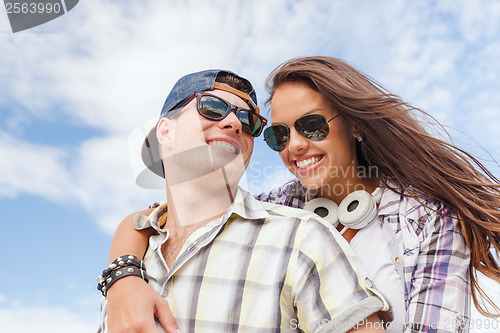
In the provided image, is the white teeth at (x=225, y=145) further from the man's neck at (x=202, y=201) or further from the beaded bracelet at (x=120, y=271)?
the beaded bracelet at (x=120, y=271)

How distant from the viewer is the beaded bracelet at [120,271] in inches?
103

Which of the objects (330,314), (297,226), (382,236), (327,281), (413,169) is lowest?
(330,314)

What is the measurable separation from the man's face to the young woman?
58cm

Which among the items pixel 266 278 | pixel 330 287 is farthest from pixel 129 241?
pixel 330 287

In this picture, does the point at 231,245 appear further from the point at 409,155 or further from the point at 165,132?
the point at 409,155

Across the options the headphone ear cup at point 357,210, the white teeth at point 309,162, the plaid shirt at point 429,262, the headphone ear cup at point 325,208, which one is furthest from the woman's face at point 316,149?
the plaid shirt at point 429,262

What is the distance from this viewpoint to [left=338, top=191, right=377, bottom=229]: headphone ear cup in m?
3.39

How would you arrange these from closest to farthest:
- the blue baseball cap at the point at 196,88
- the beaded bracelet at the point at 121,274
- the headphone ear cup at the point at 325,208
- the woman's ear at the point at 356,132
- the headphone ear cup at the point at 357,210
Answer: the beaded bracelet at the point at 121,274
the blue baseball cap at the point at 196,88
the headphone ear cup at the point at 357,210
the headphone ear cup at the point at 325,208
the woman's ear at the point at 356,132

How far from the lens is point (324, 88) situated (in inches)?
148

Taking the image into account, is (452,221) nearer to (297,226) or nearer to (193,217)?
(297,226)

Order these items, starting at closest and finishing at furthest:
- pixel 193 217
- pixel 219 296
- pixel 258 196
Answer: pixel 219 296 → pixel 193 217 → pixel 258 196

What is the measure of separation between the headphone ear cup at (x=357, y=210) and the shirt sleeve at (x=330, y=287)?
950 millimetres

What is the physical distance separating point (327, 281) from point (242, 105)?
1300 millimetres

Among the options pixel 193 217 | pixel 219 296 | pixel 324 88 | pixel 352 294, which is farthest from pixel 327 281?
pixel 324 88
